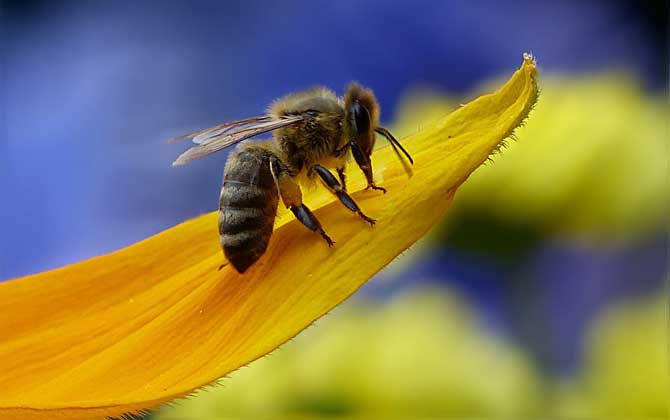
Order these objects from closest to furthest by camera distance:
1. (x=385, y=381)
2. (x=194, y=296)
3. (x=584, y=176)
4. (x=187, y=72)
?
1. (x=194, y=296)
2. (x=385, y=381)
3. (x=584, y=176)
4. (x=187, y=72)

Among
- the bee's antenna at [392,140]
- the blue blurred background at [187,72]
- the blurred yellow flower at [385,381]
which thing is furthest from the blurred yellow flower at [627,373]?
the blue blurred background at [187,72]

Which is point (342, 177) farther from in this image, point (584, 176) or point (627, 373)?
point (584, 176)

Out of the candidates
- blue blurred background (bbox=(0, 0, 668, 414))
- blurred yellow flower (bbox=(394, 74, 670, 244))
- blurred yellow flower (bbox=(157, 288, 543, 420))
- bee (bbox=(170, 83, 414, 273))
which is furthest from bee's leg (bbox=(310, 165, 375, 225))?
blue blurred background (bbox=(0, 0, 668, 414))

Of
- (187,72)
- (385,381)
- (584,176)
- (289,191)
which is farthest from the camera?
(187,72)

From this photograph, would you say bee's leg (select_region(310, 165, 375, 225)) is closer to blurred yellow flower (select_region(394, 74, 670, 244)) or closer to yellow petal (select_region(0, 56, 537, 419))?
yellow petal (select_region(0, 56, 537, 419))

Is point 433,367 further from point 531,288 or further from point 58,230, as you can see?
point 58,230

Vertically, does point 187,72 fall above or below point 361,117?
above

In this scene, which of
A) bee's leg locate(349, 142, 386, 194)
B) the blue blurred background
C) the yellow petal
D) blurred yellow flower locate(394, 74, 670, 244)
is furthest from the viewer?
the blue blurred background

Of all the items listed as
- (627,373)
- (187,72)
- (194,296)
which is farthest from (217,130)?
(187,72)

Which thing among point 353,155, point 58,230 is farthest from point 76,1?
point 353,155
